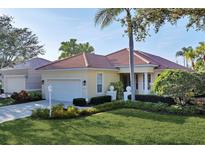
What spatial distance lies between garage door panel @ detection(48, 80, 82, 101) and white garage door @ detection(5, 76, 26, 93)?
3000 mm

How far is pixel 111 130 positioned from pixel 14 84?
13.1 meters

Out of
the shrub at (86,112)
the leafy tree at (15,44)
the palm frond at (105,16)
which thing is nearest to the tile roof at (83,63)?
the leafy tree at (15,44)

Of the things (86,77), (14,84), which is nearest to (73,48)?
(14,84)

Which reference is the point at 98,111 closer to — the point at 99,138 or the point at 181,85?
the point at 181,85

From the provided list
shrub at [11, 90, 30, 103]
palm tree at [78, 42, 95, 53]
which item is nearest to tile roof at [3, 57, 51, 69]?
shrub at [11, 90, 30, 103]

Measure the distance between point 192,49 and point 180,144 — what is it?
2077 cm

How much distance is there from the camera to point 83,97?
17828mm

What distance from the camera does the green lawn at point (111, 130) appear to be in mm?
8422

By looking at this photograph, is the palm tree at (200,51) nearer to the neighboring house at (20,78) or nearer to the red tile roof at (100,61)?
the red tile roof at (100,61)

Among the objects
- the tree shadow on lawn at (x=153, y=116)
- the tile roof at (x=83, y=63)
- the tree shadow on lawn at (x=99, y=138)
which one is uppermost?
the tile roof at (x=83, y=63)

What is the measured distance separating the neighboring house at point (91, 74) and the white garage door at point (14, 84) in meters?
1.67

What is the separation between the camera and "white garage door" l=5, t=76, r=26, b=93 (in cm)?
2021

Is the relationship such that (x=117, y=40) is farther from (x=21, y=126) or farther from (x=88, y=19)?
(x=21, y=126)
